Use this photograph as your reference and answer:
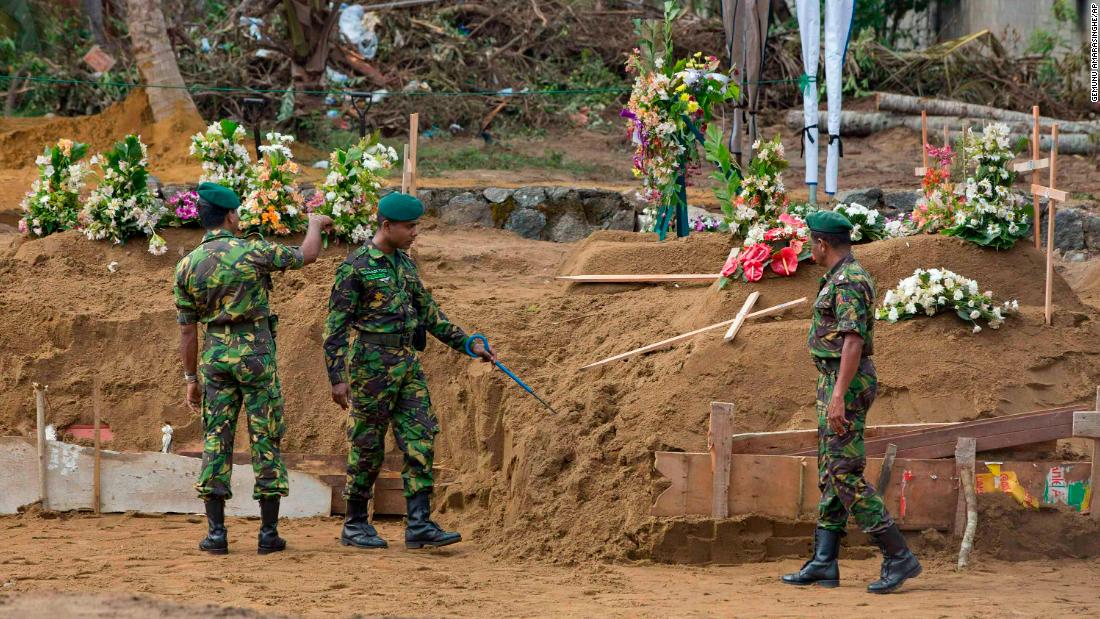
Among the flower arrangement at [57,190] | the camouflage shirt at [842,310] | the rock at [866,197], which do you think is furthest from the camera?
the rock at [866,197]

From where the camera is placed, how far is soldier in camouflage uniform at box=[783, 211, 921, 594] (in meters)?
5.82

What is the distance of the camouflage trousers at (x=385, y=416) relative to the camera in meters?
6.84

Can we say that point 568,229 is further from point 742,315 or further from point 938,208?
point 742,315

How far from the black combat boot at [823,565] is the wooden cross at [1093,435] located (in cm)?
154

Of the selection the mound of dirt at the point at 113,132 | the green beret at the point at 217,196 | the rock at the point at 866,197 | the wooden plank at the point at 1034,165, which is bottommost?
the rock at the point at 866,197

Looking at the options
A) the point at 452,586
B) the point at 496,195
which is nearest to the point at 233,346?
the point at 452,586

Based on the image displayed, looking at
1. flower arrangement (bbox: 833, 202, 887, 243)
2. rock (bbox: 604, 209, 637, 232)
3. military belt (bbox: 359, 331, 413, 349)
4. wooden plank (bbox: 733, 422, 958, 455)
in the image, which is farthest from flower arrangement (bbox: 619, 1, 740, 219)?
military belt (bbox: 359, 331, 413, 349)

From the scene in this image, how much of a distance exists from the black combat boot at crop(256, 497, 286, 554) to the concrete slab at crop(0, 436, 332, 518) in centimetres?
106

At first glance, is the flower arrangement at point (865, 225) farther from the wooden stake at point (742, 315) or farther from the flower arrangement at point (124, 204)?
the flower arrangement at point (124, 204)

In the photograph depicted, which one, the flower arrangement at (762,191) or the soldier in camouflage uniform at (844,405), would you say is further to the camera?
the flower arrangement at (762,191)

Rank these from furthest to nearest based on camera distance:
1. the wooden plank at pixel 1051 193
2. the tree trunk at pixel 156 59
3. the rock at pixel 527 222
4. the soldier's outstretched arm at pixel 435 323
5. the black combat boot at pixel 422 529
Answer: the tree trunk at pixel 156 59 → the rock at pixel 527 222 → the wooden plank at pixel 1051 193 → the soldier's outstretched arm at pixel 435 323 → the black combat boot at pixel 422 529

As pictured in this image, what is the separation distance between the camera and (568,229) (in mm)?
13953

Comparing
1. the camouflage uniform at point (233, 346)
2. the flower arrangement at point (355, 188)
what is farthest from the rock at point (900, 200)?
the camouflage uniform at point (233, 346)

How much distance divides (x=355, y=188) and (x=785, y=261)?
10.6 feet
